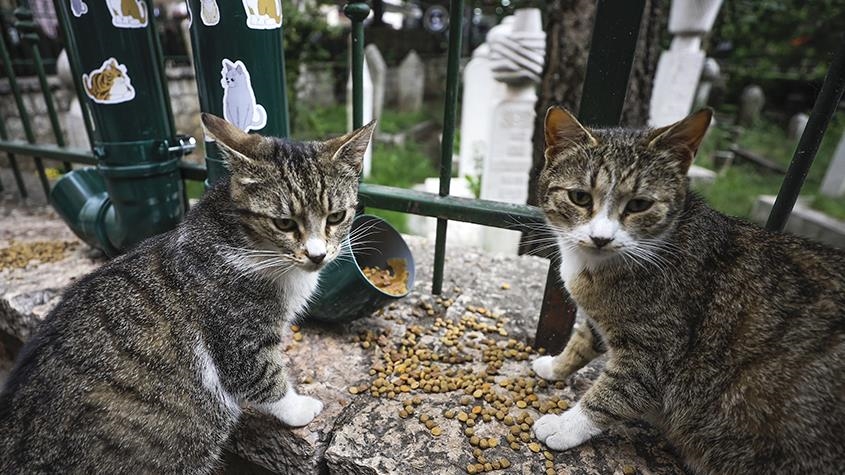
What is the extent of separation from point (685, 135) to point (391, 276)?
1322 millimetres

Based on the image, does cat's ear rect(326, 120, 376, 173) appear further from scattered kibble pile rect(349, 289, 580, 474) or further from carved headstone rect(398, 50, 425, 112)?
carved headstone rect(398, 50, 425, 112)

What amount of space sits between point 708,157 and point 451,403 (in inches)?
351

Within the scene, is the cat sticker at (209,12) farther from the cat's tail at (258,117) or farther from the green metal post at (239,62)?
the cat's tail at (258,117)

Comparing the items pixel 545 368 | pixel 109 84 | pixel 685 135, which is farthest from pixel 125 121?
pixel 685 135

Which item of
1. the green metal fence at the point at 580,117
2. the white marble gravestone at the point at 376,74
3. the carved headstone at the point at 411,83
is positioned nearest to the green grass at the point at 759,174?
the green metal fence at the point at 580,117

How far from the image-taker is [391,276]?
2.14m

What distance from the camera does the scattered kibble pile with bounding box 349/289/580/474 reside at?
150cm

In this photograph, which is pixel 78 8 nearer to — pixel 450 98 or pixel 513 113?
pixel 450 98

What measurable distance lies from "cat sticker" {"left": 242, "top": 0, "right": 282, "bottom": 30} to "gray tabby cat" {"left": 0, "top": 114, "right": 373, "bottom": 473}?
0.44 metres

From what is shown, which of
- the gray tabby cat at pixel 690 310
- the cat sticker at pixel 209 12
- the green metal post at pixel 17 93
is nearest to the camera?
the gray tabby cat at pixel 690 310

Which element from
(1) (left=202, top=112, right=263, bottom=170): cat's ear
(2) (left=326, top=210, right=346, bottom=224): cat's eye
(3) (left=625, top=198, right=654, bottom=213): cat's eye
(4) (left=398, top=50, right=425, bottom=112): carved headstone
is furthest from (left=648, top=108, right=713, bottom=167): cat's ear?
(4) (left=398, top=50, right=425, bottom=112): carved headstone

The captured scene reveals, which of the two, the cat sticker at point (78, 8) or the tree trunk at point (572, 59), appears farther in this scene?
the tree trunk at point (572, 59)

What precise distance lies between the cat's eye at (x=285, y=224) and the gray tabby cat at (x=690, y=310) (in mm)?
872

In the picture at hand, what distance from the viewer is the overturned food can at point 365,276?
177 centimetres
